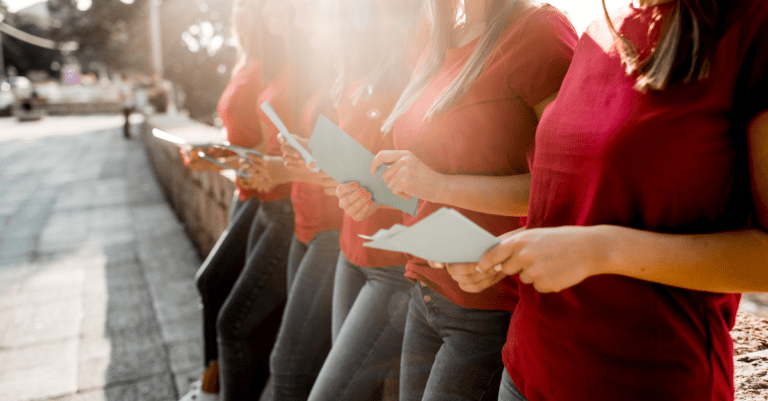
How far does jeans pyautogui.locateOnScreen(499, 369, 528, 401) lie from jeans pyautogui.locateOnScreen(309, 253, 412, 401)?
0.58 metres

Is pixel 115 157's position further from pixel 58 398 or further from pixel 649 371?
pixel 649 371

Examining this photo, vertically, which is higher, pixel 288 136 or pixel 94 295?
pixel 288 136

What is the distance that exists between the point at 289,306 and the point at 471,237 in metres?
1.42

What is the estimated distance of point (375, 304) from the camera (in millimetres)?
1650

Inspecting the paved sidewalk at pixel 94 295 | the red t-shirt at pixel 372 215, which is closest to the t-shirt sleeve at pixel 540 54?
the red t-shirt at pixel 372 215

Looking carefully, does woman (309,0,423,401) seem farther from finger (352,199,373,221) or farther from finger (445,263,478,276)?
finger (445,263,478,276)

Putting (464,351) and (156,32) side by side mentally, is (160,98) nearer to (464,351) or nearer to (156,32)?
(156,32)

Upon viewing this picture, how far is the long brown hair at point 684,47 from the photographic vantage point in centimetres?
78

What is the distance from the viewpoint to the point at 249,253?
2.66 m

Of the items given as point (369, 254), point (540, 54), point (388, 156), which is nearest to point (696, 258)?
point (540, 54)

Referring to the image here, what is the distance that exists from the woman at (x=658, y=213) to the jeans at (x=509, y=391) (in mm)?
122

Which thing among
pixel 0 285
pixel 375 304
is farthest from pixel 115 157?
pixel 375 304

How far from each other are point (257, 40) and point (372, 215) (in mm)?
1367

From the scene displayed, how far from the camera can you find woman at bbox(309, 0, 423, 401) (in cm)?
164
